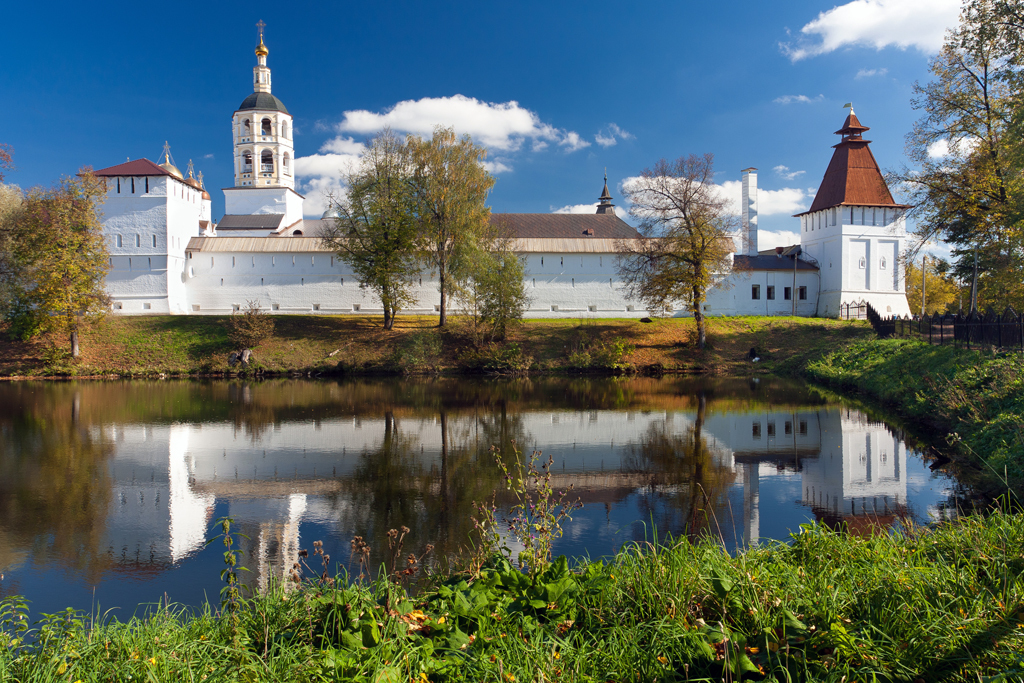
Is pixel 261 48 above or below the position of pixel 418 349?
above

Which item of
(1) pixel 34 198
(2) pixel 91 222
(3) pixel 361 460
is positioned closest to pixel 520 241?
(2) pixel 91 222

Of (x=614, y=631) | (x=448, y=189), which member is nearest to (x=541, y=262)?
(x=448, y=189)

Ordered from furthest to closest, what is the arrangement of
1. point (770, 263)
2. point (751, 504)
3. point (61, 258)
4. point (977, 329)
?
1. point (770, 263)
2. point (61, 258)
3. point (977, 329)
4. point (751, 504)

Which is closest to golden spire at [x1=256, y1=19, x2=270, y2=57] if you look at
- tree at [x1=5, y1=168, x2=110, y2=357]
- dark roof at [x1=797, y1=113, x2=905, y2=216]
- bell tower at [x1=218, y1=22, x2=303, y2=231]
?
bell tower at [x1=218, y1=22, x2=303, y2=231]

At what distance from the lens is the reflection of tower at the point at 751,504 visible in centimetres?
586

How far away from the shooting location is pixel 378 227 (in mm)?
28141

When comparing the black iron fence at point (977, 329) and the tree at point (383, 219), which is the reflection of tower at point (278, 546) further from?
the tree at point (383, 219)

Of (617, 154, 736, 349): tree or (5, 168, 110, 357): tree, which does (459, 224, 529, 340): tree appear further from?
(5, 168, 110, 357): tree

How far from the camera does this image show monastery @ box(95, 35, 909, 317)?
3222 centimetres

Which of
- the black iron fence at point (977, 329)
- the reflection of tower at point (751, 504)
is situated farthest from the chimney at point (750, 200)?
the reflection of tower at point (751, 504)

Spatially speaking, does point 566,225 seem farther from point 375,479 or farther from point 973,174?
point 375,479

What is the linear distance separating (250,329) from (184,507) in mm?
21182

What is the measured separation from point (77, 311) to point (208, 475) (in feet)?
72.9

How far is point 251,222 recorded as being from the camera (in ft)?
141
